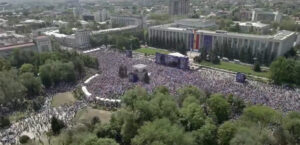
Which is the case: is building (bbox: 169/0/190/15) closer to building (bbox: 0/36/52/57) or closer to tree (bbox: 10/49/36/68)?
building (bbox: 0/36/52/57)

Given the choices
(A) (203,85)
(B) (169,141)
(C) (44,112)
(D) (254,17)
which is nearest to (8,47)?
(C) (44,112)

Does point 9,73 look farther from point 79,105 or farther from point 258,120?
point 258,120

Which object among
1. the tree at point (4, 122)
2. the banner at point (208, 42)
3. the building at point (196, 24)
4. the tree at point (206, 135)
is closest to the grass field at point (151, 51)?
the banner at point (208, 42)

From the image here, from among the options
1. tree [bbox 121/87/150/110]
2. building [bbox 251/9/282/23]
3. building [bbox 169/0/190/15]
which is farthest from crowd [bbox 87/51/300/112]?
building [bbox 169/0/190/15]

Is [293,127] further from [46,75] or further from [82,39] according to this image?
[82,39]

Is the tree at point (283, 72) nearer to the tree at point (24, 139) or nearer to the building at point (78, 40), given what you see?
the tree at point (24, 139)
